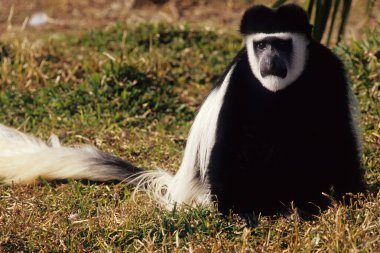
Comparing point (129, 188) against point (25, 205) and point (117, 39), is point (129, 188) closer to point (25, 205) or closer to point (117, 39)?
point (25, 205)

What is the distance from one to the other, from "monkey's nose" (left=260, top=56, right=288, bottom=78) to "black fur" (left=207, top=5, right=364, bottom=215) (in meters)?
0.09

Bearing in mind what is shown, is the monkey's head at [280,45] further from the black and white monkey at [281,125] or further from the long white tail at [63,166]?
the long white tail at [63,166]

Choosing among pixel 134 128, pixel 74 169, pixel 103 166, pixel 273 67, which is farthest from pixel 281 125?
pixel 134 128

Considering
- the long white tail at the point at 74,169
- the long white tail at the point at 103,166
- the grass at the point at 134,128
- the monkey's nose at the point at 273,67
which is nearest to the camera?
the grass at the point at 134,128

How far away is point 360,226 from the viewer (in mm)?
2531

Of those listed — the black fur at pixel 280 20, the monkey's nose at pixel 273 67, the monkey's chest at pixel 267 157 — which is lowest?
the monkey's chest at pixel 267 157

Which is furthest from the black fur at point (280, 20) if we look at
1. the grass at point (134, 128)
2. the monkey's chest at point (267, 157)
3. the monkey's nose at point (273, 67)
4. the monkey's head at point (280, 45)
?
the grass at point (134, 128)

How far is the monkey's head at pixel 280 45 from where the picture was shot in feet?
9.71

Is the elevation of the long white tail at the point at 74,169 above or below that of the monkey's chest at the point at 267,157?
below

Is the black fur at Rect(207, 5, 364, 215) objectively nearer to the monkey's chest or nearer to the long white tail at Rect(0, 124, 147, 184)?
the monkey's chest

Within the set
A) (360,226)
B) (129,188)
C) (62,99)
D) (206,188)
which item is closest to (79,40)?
(62,99)

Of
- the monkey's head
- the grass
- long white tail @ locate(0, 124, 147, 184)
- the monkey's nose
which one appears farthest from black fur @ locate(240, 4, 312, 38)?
long white tail @ locate(0, 124, 147, 184)

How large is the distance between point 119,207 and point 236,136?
606 millimetres

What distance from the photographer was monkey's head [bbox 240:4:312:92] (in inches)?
117
